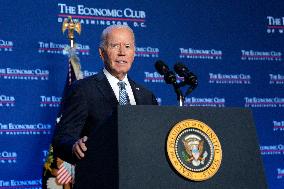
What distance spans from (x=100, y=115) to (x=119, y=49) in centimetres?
39

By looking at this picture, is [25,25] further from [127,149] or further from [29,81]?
[127,149]

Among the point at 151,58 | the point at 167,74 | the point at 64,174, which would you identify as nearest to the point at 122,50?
the point at 167,74

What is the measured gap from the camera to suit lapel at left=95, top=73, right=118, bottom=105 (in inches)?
91.6

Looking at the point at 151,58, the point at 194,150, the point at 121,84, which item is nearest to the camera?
the point at 194,150

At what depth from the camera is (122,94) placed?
2414 millimetres

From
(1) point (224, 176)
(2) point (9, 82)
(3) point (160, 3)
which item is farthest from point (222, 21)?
(1) point (224, 176)

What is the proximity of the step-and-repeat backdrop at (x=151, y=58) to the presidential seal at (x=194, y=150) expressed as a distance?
304cm

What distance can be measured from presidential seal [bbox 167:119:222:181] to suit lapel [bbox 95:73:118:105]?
0.69m

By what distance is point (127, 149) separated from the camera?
5.23 feet

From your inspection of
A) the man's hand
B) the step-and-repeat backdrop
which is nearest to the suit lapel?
the man's hand

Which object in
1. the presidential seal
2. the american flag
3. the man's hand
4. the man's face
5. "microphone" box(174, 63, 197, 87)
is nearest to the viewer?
the presidential seal

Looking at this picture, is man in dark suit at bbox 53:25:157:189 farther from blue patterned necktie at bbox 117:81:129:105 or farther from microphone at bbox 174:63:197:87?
microphone at bbox 174:63:197:87

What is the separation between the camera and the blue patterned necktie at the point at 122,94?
237 centimetres

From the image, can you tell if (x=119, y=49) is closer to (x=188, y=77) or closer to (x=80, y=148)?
(x=188, y=77)
